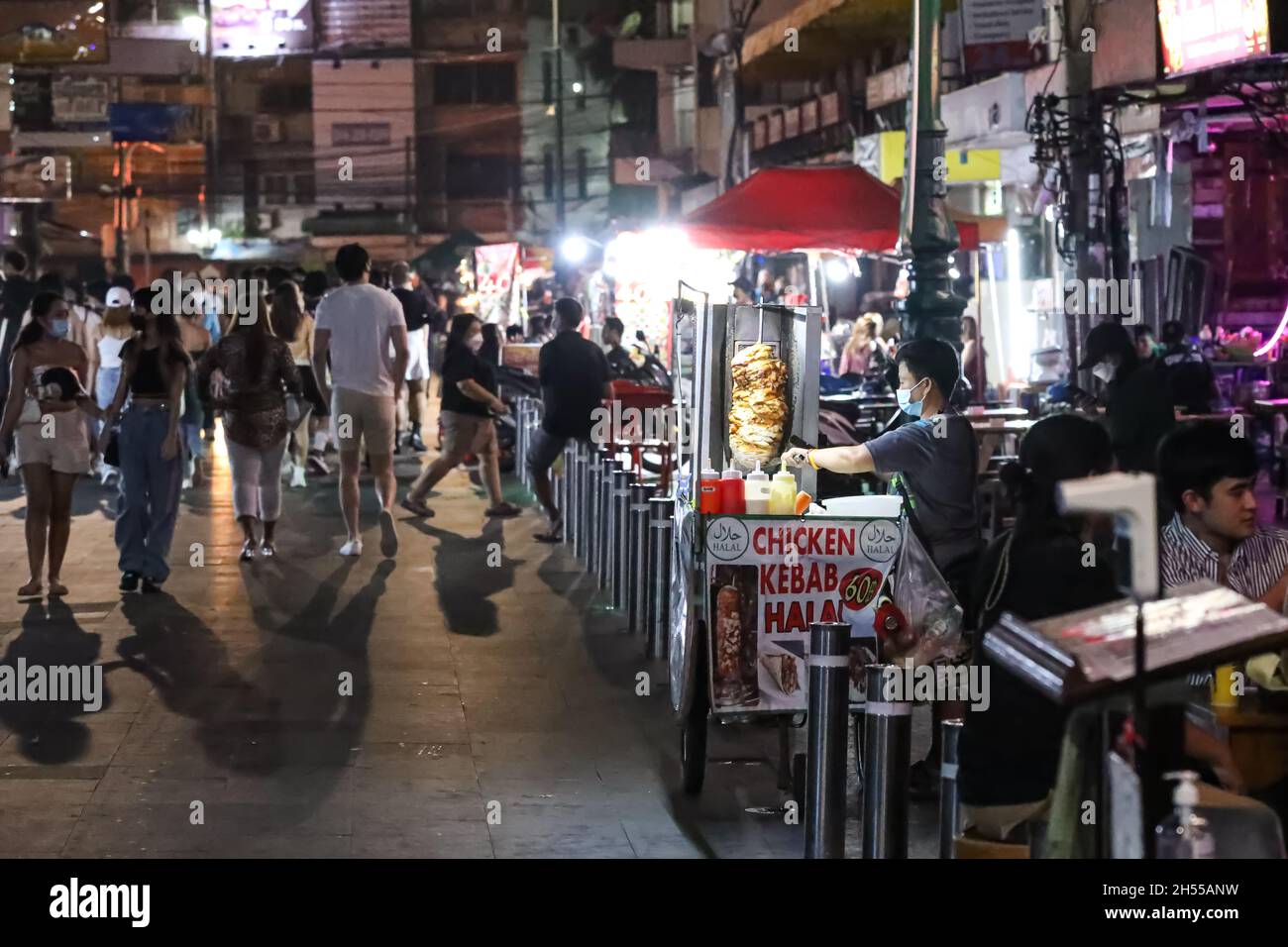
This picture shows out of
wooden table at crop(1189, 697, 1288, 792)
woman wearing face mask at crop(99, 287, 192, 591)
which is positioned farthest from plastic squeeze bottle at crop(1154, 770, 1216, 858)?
woman wearing face mask at crop(99, 287, 192, 591)

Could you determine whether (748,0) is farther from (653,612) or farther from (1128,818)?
(1128,818)

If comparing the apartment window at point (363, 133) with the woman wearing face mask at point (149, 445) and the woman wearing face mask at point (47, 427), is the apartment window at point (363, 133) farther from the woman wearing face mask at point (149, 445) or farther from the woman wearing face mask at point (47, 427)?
the woman wearing face mask at point (47, 427)

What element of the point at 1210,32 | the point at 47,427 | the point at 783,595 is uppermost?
the point at 1210,32

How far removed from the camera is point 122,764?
8086mm

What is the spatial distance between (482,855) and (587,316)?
2417cm

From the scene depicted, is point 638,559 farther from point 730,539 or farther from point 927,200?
point 927,200

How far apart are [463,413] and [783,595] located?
30.0 ft

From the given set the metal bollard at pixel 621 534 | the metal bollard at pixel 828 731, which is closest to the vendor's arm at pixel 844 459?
the metal bollard at pixel 828 731

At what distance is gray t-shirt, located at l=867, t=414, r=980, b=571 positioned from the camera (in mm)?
7918

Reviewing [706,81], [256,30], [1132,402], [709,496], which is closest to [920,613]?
[709,496]

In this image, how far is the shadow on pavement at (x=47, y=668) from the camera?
27.6 ft

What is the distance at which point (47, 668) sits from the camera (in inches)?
390

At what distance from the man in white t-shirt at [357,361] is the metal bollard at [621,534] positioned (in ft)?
7.75

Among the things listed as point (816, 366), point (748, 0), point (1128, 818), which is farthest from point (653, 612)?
point (748, 0)
